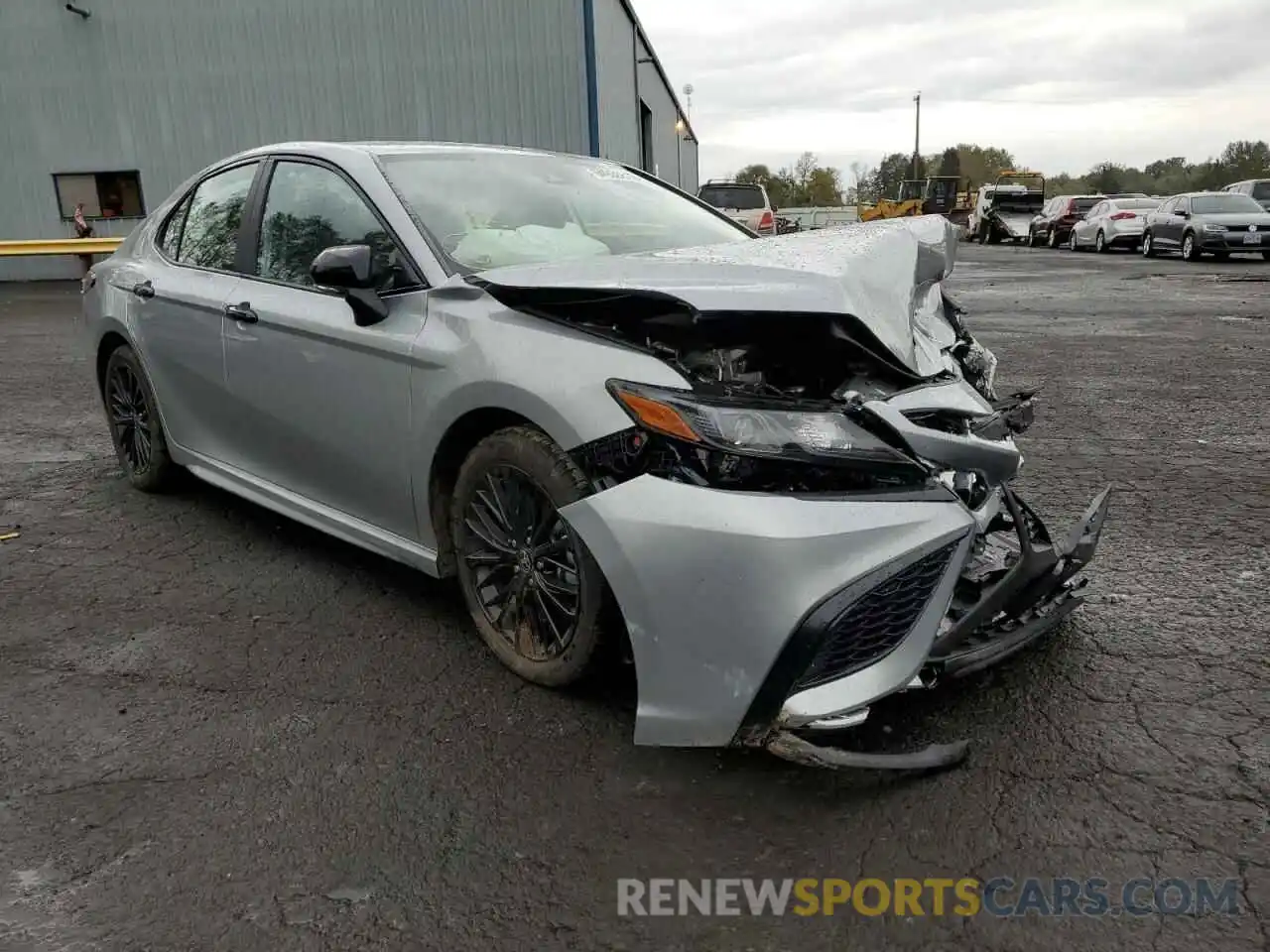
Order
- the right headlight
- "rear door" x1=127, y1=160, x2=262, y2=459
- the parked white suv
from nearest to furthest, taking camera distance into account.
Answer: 1. the right headlight
2. "rear door" x1=127, y1=160, x2=262, y2=459
3. the parked white suv

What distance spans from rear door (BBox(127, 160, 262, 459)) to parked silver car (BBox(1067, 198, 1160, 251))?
86.1 feet

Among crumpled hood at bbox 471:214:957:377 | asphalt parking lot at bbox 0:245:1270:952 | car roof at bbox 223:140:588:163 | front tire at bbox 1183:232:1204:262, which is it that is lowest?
asphalt parking lot at bbox 0:245:1270:952

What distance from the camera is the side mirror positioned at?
117 inches

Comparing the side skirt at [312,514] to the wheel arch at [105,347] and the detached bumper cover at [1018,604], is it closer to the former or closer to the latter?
the wheel arch at [105,347]

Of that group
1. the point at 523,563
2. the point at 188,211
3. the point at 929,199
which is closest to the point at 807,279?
the point at 523,563

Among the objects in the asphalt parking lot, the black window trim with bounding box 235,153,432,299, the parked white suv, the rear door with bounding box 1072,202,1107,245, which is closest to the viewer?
the asphalt parking lot

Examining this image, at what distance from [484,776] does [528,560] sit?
0.63m

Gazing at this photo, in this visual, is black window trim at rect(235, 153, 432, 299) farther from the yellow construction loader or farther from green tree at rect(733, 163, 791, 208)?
green tree at rect(733, 163, 791, 208)

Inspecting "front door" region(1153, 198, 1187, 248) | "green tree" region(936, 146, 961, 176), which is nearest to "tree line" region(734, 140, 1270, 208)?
"green tree" region(936, 146, 961, 176)

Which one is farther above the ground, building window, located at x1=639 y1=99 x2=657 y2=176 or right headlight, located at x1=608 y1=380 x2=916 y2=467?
building window, located at x1=639 y1=99 x2=657 y2=176

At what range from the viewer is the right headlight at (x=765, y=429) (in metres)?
2.30

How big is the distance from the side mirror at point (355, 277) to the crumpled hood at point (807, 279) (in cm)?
36

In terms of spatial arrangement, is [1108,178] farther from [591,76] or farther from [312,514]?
[312,514]

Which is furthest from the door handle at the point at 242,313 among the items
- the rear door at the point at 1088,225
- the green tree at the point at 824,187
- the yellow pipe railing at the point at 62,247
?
the green tree at the point at 824,187
